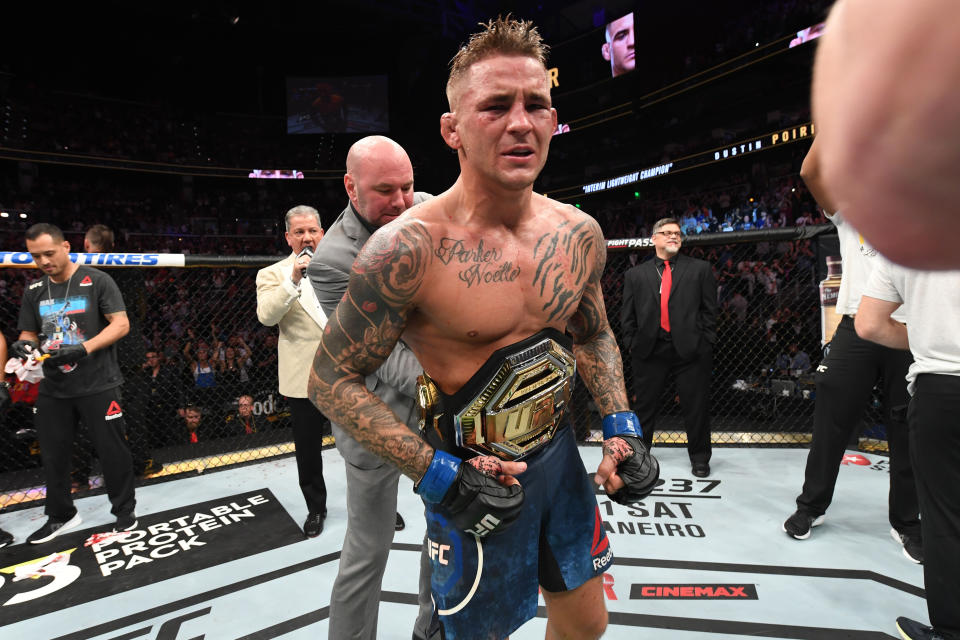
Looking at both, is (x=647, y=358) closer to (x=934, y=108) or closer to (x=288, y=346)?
(x=288, y=346)

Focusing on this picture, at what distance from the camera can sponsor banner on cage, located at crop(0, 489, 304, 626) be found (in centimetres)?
243

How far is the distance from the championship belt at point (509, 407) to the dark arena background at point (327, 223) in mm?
801

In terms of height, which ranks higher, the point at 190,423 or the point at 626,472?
the point at 626,472

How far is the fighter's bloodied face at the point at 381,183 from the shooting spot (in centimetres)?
195

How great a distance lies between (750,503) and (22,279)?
38.3ft

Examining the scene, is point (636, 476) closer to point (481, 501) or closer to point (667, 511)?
point (481, 501)

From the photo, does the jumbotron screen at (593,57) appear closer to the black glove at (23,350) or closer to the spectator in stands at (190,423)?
the spectator in stands at (190,423)

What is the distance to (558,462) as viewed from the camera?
1376mm

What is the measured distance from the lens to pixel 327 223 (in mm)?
16250

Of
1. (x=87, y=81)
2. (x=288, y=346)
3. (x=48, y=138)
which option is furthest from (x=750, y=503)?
(x=87, y=81)

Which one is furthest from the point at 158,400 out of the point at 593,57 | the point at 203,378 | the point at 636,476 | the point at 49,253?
the point at 593,57

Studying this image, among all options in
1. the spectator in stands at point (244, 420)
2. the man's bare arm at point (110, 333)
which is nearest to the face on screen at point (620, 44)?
the spectator in stands at point (244, 420)

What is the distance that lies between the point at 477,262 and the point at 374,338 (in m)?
0.32

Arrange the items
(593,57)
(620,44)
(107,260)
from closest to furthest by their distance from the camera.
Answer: (107,260) < (620,44) < (593,57)
